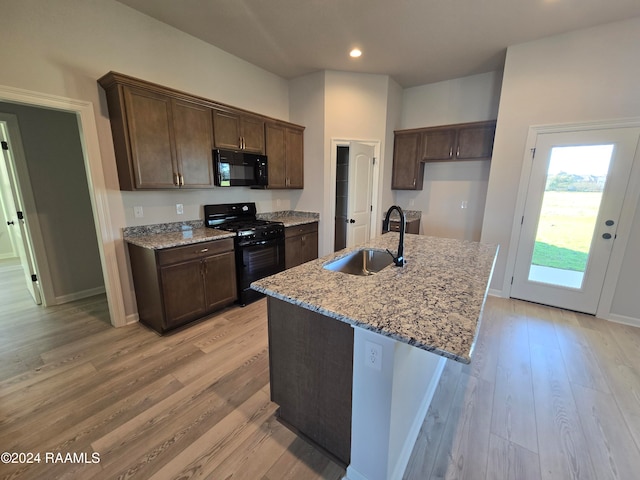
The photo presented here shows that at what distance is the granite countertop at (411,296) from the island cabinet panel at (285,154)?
2293 millimetres

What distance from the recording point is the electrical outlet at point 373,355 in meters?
1.08

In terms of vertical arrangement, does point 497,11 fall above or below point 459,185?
above

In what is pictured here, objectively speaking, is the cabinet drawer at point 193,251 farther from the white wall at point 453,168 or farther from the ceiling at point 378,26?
the white wall at point 453,168

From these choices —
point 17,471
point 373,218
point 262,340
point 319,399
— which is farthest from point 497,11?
point 17,471

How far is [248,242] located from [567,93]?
398cm

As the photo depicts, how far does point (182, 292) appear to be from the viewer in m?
2.62

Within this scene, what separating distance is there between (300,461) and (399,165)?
14.1 ft

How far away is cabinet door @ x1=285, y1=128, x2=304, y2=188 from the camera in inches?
156

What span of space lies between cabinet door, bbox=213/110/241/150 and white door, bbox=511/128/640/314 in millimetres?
3624

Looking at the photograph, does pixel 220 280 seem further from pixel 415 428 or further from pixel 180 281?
pixel 415 428

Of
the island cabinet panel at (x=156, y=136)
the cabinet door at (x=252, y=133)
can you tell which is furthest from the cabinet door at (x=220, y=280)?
the cabinet door at (x=252, y=133)

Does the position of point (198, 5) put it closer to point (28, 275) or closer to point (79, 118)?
point (79, 118)

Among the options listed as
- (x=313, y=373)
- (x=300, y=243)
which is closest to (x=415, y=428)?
(x=313, y=373)

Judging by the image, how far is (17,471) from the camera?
1.38m
